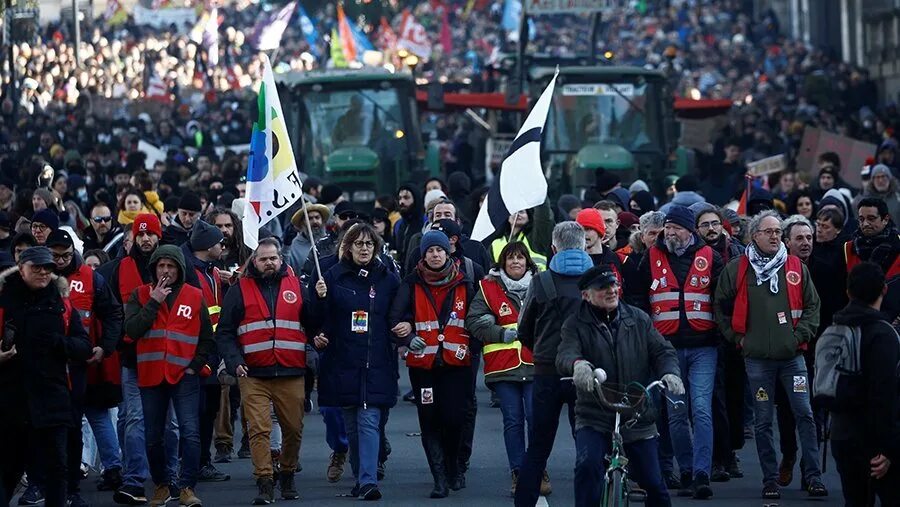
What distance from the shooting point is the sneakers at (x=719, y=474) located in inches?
526

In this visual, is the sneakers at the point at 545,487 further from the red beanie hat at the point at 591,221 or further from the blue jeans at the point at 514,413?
the red beanie hat at the point at 591,221

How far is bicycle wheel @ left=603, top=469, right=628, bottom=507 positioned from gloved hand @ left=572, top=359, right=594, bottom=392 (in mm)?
440

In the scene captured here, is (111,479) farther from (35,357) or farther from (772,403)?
(772,403)

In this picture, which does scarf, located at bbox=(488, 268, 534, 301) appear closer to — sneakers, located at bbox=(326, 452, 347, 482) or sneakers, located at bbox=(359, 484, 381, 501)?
sneakers, located at bbox=(359, 484, 381, 501)

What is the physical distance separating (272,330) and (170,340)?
0.63 meters

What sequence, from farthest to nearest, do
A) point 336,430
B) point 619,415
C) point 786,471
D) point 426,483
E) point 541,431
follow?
point 336,430
point 426,483
point 786,471
point 541,431
point 619,415

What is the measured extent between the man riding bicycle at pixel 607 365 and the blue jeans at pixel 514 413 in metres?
2.21

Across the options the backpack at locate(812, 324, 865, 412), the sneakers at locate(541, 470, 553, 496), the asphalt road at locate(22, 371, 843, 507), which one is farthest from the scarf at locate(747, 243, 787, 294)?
the backpack at locate(812, 324, 865, 412)

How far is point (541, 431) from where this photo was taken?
11352 millimetres

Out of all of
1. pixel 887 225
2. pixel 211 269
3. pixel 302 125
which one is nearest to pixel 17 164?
pixel 302 125

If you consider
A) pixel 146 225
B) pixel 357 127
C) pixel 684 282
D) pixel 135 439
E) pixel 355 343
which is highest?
pixel 357 127

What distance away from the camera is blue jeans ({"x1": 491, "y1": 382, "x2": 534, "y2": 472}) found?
12.7 metres

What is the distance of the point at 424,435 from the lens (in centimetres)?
1307

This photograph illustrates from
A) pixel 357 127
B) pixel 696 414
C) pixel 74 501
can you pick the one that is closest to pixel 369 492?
pixel 74 501
